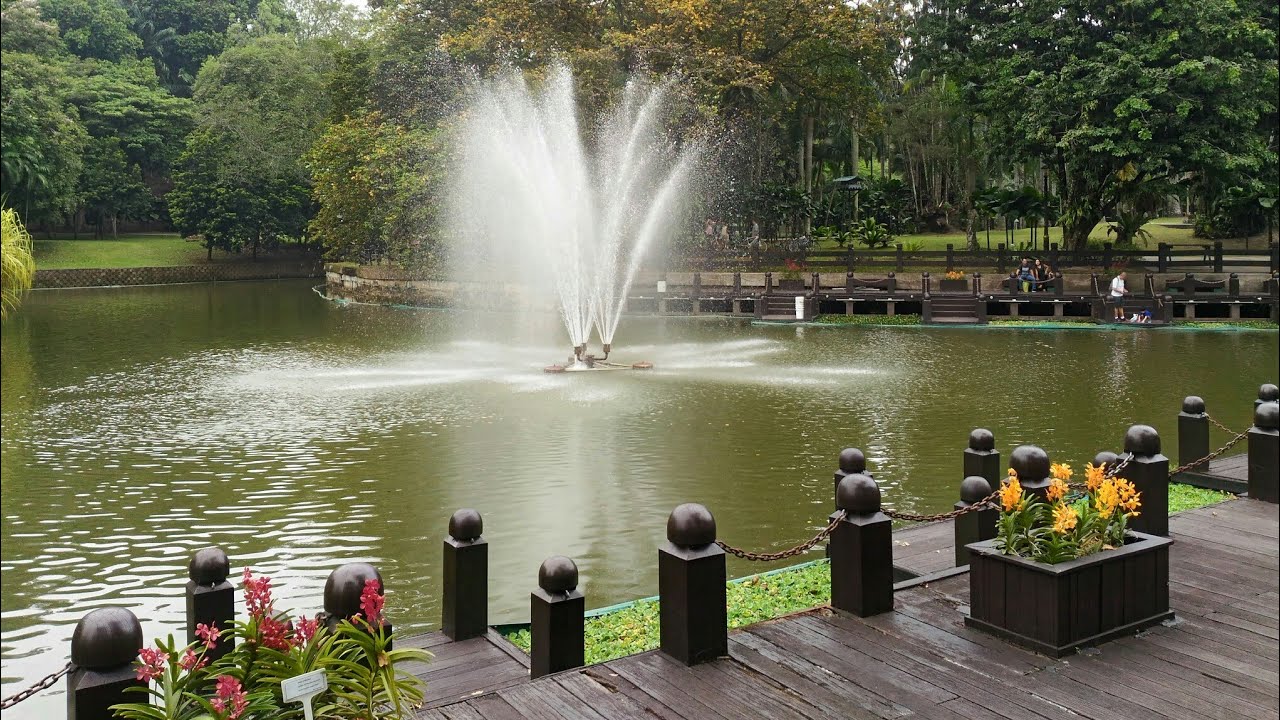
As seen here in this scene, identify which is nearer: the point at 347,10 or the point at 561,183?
the point at 561,183

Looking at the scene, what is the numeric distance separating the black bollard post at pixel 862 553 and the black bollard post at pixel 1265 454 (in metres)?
4.32

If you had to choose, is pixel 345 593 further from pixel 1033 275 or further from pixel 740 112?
pixel 740 112

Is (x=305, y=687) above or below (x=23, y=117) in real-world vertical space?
below

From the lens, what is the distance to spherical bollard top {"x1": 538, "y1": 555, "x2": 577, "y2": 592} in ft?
16.5

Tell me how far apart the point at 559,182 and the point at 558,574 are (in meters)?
24.8

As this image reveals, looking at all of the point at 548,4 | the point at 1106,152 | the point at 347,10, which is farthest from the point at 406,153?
the point at 347,10

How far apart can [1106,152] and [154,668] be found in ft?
99.6

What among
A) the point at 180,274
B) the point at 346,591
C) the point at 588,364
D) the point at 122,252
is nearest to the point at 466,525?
the point at 346,591

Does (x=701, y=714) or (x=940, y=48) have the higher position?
(x=940, y=48)

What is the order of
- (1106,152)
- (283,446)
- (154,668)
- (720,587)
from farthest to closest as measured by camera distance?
(1106,152), (283,446), (720,587), (154,668)

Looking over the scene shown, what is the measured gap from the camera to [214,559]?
447 cm

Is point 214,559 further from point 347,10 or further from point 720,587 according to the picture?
point 347,10

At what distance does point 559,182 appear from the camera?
29031 mm

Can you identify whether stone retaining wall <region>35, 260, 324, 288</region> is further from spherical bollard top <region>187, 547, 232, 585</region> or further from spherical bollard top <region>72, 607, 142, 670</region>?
spherical bollard top <region>72, 607, 142, 670</region>
